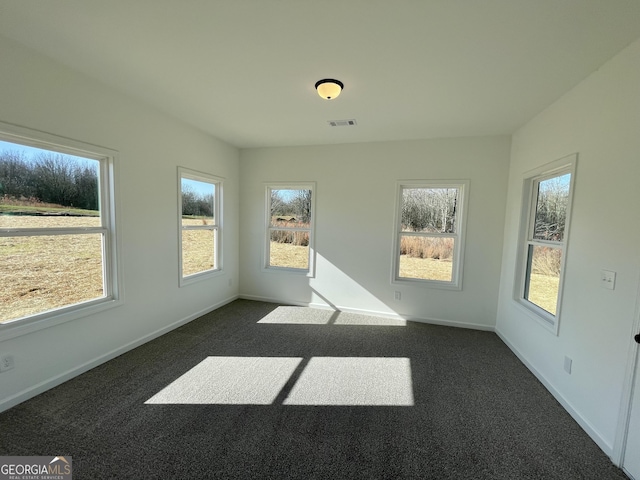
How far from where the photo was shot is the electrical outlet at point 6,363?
1.94 meters

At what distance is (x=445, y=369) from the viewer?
2689 millimetres

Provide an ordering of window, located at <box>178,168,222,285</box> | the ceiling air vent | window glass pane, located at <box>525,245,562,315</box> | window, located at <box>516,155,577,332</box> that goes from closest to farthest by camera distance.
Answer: window, located at <box>516,155,577,332</box>
window glass pane, located at <box>525,245,562,315</box>
the ceiling air vent
window, located at <box>178,168,222,285</box>

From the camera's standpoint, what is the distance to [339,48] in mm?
1862

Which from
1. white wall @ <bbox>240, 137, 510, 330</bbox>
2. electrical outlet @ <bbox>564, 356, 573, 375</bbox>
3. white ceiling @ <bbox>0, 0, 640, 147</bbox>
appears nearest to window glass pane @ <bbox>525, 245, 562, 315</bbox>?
electrical outlet @ <bbox>564, 356, 573, 375</bbox>

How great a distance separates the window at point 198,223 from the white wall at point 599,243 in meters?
4.13

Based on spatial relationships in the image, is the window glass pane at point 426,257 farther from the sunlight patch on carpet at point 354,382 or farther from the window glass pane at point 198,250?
the window glass pane at point 198,250

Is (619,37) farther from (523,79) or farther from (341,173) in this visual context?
(341,173)

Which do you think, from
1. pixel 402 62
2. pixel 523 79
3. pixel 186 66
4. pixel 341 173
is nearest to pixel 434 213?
pixel 341 173

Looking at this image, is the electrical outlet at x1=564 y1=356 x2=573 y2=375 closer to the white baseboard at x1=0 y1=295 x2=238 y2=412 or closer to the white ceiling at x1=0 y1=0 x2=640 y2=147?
the white ceiling at x1=0 y1=0 x2=640 y2=147

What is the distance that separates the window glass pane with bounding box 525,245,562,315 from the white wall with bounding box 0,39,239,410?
4186 millimetres

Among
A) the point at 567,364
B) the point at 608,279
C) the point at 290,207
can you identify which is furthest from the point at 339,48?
the point at 567,364

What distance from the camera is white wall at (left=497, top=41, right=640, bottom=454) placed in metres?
1.70

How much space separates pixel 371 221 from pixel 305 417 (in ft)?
9.17

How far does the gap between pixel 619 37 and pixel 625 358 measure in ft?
6.58
